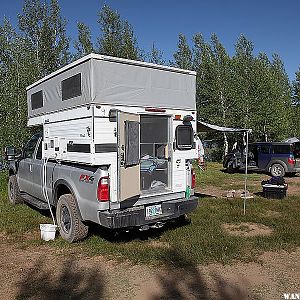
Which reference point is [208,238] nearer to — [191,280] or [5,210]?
[191,280]

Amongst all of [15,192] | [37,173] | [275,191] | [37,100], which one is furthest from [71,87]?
[275,191]

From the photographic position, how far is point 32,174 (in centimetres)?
748

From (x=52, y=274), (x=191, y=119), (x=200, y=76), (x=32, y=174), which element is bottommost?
(x=52, y=274)

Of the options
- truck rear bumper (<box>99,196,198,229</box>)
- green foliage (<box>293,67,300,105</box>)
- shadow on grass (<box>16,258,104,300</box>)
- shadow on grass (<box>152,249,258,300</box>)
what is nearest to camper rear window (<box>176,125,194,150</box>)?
truck rear bumper (<box>99,196,198,229</box>)

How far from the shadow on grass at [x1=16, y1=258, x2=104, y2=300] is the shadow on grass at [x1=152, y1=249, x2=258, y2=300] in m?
0.83

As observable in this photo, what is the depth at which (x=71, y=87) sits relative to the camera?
223 inches

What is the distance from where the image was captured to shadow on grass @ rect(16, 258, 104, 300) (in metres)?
3.98

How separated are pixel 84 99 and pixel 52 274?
8.50ft

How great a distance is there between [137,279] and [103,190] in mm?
1362

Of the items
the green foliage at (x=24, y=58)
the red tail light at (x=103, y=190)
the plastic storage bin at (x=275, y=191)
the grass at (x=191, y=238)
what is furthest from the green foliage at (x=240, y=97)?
the red tail light at (x=103, y=190)

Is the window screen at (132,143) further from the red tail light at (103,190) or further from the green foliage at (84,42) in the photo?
the green foliage at (84,42)

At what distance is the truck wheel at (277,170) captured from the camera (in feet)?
52.4

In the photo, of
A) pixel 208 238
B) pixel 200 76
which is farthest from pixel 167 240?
pixel 200 76

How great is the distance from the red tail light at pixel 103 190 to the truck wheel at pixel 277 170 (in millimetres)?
12899
